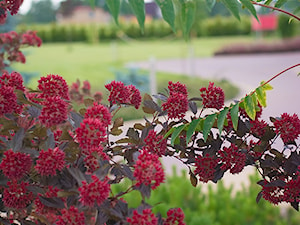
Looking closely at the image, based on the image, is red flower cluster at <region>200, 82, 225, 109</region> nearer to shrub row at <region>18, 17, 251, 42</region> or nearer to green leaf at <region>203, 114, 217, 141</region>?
green leaf at <region>203, 114, 217, 141</region>

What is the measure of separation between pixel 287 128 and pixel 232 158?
0.13 meters

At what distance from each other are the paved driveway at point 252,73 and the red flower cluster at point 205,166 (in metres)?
2.89

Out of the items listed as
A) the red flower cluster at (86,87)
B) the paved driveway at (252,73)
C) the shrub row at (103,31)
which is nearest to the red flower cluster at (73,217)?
the red flower cluster at (86,87)

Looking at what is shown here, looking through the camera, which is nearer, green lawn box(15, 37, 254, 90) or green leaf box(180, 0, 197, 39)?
green leaf box(180, 0, 197, 39)

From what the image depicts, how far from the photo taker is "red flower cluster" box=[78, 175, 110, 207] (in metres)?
0.82

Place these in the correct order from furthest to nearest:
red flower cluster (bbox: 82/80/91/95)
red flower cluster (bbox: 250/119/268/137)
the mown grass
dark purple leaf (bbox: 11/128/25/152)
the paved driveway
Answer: the mown grass
the paved driveway
red flower cluster (bbox: 82/80/91/95)
red flower cluster (bbox: 250/119/268/137)
dark purple leaf (bbox: 11/128/25/152)

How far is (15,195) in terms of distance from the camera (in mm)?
937

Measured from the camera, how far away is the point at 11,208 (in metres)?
0.96

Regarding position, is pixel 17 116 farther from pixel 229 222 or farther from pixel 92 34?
pixel 92 34

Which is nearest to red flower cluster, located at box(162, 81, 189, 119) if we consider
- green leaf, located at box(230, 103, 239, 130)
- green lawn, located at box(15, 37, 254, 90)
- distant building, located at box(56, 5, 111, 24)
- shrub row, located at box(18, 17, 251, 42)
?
green leaf, located at box(230, 103, 239, 130)

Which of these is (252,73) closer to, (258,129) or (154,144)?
(258,129)

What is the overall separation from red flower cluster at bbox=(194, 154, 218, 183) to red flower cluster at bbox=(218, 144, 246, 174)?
0.02 metres

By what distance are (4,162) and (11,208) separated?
0.11m

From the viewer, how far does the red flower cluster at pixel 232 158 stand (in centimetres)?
108
